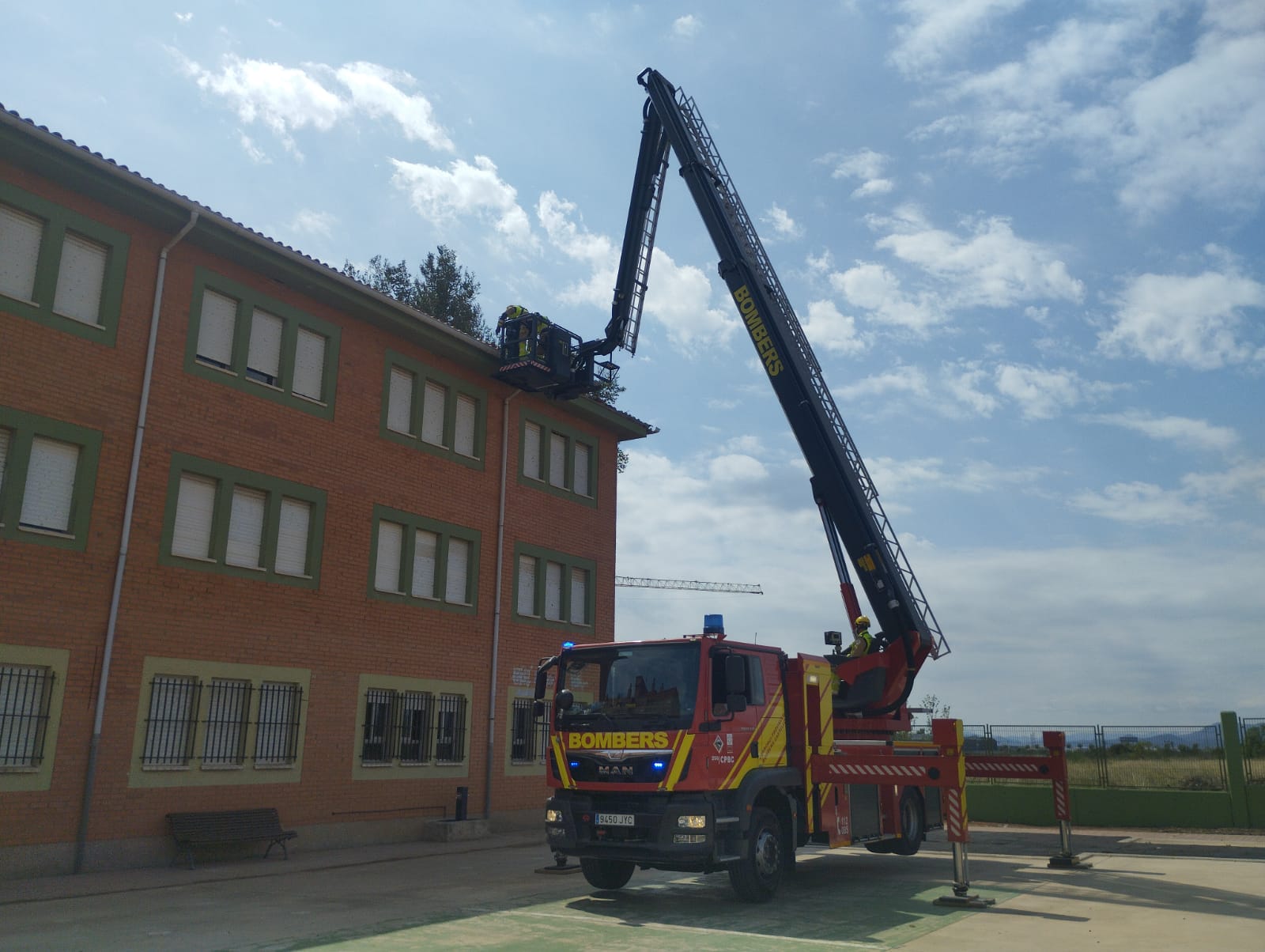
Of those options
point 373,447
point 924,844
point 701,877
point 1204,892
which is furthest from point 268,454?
point 1204,892

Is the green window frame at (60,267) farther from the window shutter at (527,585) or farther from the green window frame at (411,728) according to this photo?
the window shutter at (527,585)

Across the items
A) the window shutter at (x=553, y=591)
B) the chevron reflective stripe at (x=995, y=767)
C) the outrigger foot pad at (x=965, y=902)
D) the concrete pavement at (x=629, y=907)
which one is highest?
the window shutter at (x=553, y=591)

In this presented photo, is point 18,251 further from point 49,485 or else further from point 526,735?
point 526,735

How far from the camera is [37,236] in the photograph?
1436 centimetres

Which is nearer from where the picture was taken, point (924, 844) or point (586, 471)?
point (924, 844)

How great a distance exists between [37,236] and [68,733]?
7.02 meters

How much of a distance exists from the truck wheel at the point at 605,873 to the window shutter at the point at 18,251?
10897 mm

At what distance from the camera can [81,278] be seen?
1480cm

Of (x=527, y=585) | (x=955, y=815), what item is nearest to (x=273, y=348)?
(x=527, y=585)

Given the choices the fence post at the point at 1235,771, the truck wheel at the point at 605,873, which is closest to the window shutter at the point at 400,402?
the truck wheel at the point at 605,873

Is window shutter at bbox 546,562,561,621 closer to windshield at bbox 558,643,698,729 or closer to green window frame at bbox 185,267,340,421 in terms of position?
green window frame at bbox 185,267,340,421

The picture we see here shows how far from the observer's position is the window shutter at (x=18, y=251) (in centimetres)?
1395

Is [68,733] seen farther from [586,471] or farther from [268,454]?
[586,471]

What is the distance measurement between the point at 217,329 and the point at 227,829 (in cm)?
796
